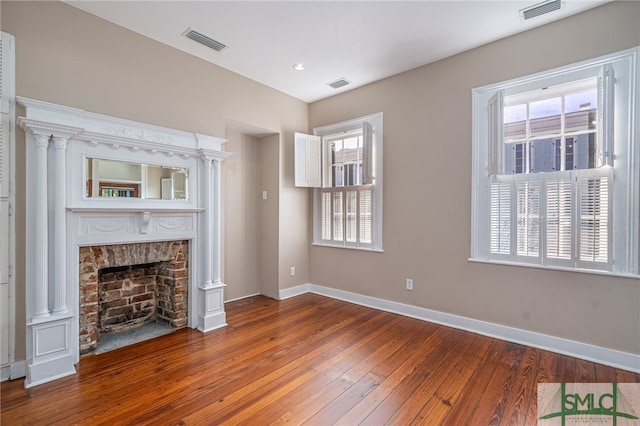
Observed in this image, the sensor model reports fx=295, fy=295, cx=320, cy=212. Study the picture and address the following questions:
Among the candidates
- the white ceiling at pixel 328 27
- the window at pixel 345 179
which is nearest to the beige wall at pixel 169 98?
the white ceiling at pixel 328 27

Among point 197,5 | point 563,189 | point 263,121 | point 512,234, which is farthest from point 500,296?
point 197,5

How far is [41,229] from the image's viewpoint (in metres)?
2.35

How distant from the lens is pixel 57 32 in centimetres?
251

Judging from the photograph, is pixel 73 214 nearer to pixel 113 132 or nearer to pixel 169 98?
pixel 113 132

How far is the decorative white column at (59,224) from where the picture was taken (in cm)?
A: 241

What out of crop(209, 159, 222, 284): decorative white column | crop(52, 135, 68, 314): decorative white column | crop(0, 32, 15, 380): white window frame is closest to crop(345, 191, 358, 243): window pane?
crop(209, 159, 222, 284): decorative white column

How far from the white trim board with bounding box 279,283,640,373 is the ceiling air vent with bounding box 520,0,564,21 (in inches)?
116

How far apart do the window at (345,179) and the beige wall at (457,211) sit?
0.53 ft

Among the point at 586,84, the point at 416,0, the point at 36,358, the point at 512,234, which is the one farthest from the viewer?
the point at 512,234

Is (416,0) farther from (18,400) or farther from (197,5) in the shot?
(18,400)

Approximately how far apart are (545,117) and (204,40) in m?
3.49

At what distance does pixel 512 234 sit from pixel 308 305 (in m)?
2.63

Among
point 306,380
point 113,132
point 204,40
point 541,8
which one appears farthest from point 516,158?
point 113,132

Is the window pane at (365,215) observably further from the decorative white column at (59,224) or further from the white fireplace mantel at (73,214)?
the decorative white column at (59,224)
